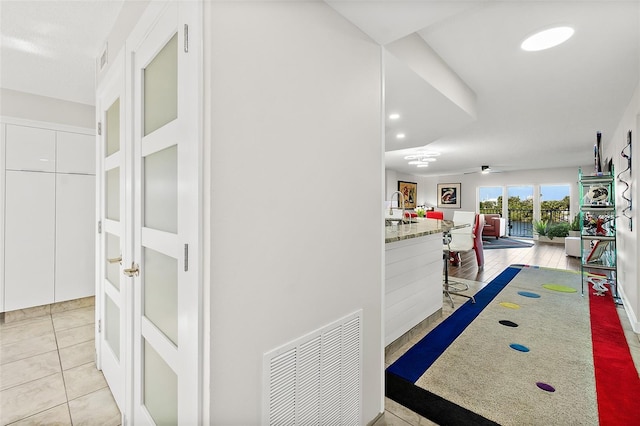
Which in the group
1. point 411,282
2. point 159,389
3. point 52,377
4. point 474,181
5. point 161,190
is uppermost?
point 474,181

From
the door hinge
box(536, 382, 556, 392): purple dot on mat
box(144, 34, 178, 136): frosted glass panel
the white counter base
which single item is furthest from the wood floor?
the door hinge

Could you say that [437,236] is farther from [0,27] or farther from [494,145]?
[0,27]

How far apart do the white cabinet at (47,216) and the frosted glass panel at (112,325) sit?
196 centimetres

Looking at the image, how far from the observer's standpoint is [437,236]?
3320 mm

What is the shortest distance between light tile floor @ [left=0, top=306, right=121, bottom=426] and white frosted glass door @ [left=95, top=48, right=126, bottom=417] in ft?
0.37

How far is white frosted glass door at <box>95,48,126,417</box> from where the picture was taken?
5.50 ft

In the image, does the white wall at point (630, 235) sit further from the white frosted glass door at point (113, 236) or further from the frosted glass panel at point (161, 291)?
the white frosted glass door at point (113, 236)

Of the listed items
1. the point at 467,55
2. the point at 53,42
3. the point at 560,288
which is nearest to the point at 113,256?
the point at 53,42

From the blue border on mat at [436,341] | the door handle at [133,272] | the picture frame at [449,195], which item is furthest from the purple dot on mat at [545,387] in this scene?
the picture frame at [449,195]

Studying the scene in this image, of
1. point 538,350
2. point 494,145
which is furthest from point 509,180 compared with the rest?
point 538,350

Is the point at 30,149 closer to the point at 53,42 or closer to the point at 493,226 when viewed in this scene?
the point at 53,42

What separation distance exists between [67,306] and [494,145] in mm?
7243

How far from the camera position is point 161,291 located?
1.32 metres

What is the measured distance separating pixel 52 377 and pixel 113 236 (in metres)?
1.23
